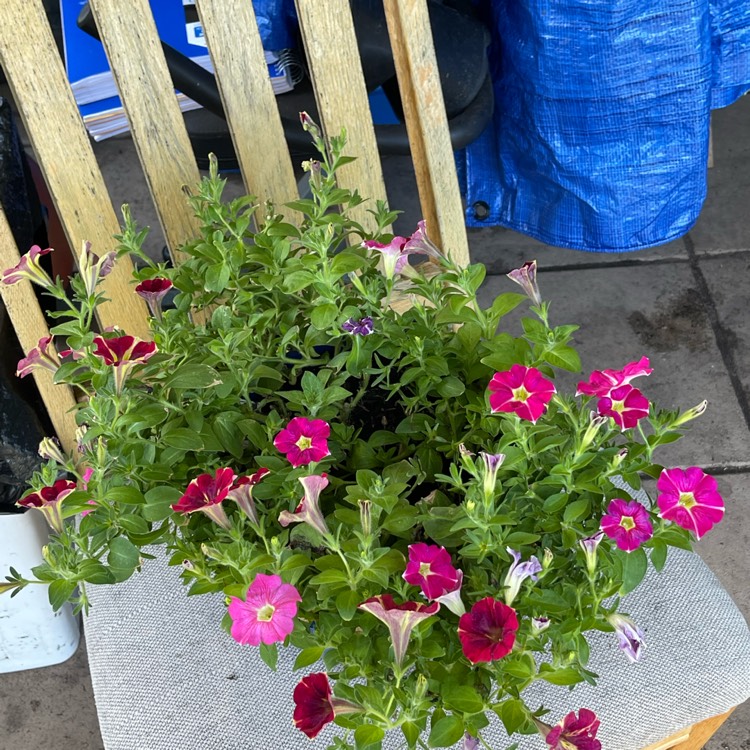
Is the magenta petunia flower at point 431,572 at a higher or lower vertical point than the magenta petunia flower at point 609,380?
lower

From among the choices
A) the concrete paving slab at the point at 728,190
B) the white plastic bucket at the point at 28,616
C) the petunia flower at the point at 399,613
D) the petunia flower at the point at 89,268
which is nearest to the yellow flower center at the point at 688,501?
the petunia flower at the point at 399,613

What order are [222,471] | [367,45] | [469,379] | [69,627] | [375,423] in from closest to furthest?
[222,471]
[469,379]
[375,423]
[367,45]
[69,627]

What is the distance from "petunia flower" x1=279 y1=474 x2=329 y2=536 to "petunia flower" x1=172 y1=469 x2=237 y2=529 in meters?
0.05

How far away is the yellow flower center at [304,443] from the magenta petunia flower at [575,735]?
1.02 feet

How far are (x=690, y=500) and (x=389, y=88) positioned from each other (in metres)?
1.20

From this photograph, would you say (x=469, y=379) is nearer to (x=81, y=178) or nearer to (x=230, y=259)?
(x=230, y=259)

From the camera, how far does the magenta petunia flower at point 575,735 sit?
73 centimetres

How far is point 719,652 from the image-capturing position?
1.02 m

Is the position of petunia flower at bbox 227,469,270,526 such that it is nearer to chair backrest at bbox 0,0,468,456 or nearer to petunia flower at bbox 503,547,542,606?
petunia flower at bbox 503,547,542,606

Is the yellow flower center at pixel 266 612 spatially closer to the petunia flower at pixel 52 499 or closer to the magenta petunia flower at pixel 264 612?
the magenta petunia flower at pixel 264 612

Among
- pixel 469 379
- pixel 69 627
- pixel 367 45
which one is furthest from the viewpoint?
pixel 69 627

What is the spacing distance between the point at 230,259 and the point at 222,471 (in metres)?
0.29

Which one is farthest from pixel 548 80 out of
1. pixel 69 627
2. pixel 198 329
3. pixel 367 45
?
pixel 69 627

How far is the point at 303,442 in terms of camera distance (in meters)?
0.80
